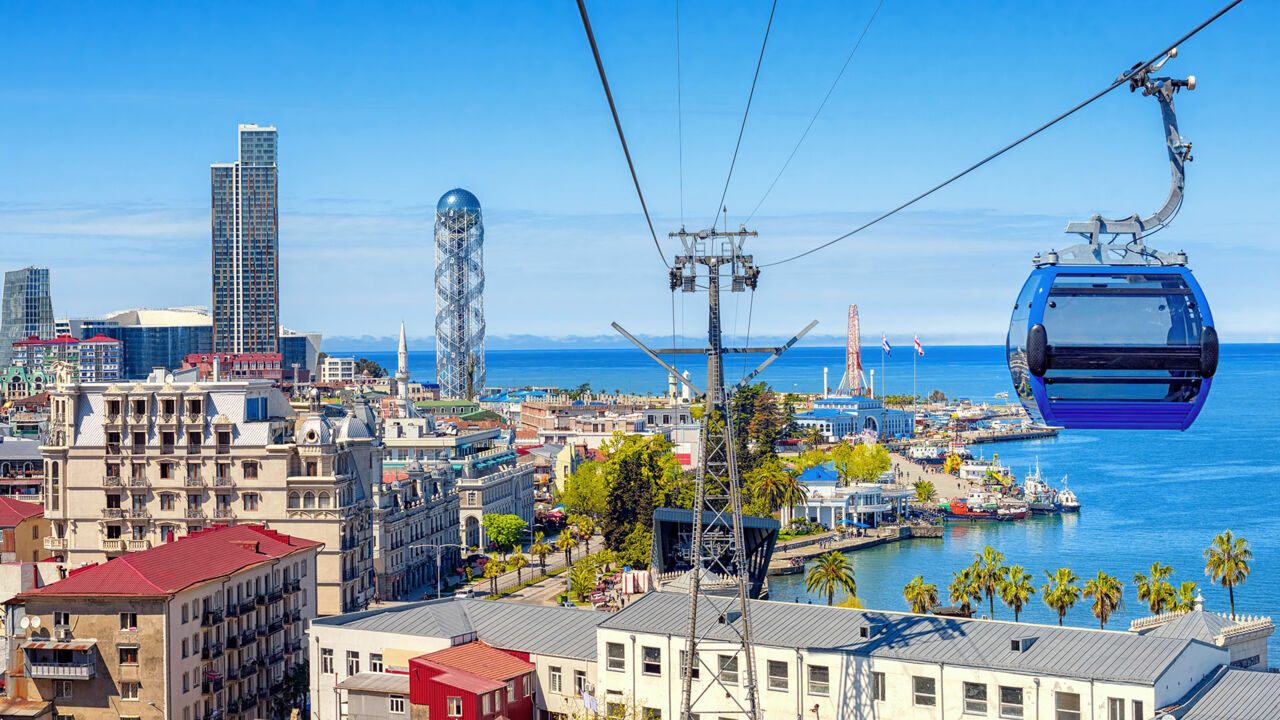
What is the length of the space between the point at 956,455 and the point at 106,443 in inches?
4187

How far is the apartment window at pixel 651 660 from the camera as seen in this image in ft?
109

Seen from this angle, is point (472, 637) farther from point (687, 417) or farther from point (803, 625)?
point (687, 417)

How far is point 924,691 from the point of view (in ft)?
100

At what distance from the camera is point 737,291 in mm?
37656

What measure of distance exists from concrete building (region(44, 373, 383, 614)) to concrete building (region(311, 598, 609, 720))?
64.7 feet

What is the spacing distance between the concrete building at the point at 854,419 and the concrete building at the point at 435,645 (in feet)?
423

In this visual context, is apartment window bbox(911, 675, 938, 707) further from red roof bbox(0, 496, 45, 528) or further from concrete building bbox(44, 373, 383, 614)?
red roof bbox(0, 496, 45, 528)

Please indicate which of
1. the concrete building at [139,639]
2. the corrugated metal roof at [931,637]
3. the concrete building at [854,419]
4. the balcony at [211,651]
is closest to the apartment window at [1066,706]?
the corrugated metal roof at [931,637]

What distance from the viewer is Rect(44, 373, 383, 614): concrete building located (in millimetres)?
56562

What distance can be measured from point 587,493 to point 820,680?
55942 mm

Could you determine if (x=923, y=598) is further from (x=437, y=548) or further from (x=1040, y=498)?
(x=1040, y=498)

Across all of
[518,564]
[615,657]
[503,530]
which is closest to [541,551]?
[518,564]

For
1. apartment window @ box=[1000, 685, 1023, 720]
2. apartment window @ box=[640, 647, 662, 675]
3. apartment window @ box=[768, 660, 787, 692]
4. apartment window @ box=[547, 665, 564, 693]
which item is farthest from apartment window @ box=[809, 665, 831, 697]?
apartment window @ box=[547, 665, 564, 693]

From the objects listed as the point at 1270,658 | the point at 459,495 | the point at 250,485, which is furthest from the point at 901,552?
the point at 250,485
